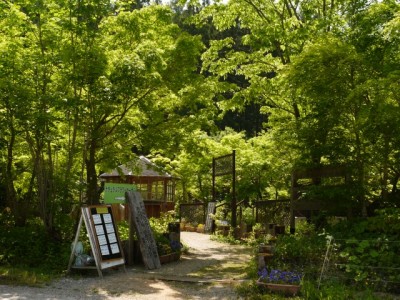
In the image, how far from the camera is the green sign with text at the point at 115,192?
9.45 metres

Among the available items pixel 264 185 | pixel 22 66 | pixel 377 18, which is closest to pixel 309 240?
pixel 377 18

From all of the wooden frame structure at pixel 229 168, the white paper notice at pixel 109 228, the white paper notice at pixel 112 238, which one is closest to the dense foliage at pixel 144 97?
the white paper notice at pixel 109 228

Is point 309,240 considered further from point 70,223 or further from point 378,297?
point 70,223

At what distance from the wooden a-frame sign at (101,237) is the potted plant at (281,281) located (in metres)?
3.20

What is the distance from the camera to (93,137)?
407 inches

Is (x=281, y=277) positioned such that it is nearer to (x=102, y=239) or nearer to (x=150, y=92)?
(x=102, y=239)

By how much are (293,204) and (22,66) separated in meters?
6.83

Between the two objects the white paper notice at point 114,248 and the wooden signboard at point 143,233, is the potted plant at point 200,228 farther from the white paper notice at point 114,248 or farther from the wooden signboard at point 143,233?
the white paper notice at point 114,248

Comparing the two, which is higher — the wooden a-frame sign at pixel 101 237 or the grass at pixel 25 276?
the wooden a-frame sign at pixel 101 237

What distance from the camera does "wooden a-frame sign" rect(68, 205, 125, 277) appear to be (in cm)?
858

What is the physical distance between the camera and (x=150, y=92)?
11.1 m

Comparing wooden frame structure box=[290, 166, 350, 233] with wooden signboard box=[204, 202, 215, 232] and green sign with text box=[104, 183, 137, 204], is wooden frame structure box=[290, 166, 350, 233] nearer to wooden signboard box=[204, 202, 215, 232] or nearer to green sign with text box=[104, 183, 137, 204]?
green sign with text box=[104, 183, 137, 204]

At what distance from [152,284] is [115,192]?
251 centimetres

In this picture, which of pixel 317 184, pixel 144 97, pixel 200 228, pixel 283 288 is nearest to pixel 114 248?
pixel 283 288
